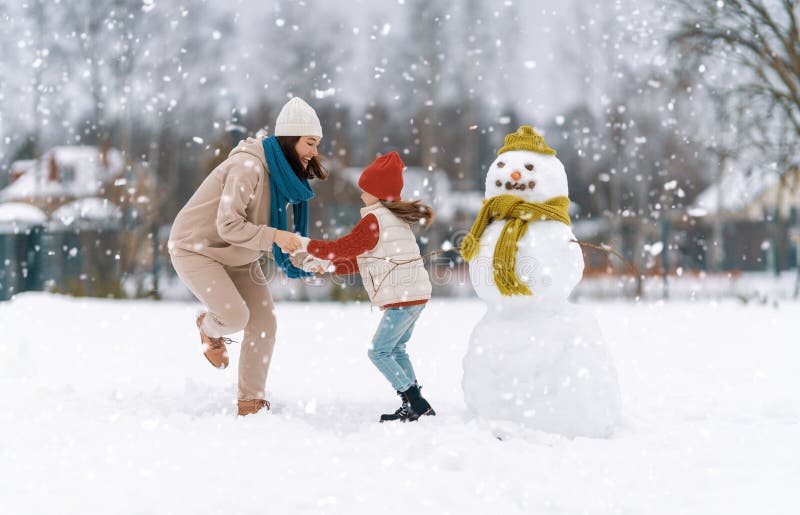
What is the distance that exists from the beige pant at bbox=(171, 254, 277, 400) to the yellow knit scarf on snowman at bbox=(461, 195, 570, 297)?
53.7 inches

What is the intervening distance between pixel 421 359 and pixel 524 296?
10.8 ft

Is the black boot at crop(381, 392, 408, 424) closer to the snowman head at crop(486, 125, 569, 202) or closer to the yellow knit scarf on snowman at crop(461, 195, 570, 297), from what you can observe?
the yellow knit scarf on snowman at crop(461, 195, 570, 297)

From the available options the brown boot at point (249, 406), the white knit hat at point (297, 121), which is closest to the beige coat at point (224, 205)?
the white knit hat at point (297, 121)

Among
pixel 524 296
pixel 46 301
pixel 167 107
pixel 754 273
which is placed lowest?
pixel 754 273

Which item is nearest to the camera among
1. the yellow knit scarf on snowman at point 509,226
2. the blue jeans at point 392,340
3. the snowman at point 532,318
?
the snowman at point 532,318

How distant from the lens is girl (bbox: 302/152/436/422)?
13.5 feet

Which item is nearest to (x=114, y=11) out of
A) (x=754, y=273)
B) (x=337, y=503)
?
(x=337, y=503)

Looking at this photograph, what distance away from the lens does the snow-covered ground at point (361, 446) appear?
293cm

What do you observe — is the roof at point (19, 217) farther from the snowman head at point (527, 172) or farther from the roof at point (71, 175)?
the snowman head at point (527, 172)

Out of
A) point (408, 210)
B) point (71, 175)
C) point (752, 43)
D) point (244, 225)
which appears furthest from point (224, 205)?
point (71, 175)

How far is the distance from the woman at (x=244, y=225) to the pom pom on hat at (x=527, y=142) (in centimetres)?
117

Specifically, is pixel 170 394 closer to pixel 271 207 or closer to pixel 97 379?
pixel 97 379

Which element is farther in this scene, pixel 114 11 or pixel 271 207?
pixel 114 11

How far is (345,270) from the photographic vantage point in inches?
172
